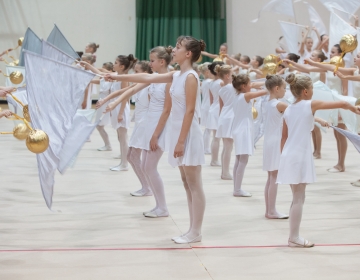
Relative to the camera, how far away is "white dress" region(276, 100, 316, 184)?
4.69m

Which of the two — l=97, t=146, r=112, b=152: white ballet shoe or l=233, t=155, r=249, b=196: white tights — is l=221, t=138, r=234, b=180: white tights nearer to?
l=233, t=155, r=249, b=196: white tights

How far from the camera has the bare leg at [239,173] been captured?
264 inches

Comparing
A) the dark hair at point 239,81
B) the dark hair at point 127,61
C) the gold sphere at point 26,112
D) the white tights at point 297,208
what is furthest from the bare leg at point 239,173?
the gold sphere at point 26,112

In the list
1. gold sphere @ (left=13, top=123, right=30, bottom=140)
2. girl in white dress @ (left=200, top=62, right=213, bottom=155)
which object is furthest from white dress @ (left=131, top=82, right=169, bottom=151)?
girl in white dress @ (left=200, top=62, right=213, bottom=155)

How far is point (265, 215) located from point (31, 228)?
→ 85.7 inches

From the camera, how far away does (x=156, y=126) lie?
5.70m

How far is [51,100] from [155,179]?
146 cm

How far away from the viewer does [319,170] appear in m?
8.56

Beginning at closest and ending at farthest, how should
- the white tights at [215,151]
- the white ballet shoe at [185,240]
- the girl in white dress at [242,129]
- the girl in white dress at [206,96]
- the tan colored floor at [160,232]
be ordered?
the tan colored floor at [160,232] < the white ballet shoe at [185,240] < the girl in white dress at [242,129] < the white tights at [215,151] < the girl in white dress at [206,96]

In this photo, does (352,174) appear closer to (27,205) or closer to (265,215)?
(265,215)

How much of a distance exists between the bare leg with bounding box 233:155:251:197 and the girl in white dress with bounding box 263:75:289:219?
3.03 ft

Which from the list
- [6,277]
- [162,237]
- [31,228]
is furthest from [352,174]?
[6,277]

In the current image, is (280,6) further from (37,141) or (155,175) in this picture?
(37,141)

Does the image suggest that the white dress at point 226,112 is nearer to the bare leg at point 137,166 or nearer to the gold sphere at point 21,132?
the bare leg at point 137,166
